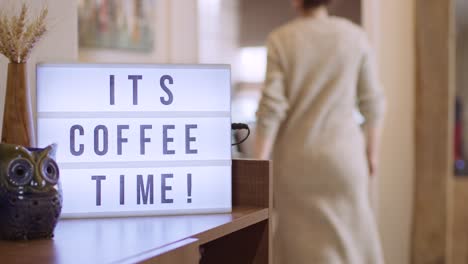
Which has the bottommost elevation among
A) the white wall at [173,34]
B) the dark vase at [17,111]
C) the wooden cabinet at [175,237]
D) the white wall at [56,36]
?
the wooden cabinet at [175,237]

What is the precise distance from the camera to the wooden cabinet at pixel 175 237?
0.84 metres

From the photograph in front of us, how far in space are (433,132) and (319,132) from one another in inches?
60.4

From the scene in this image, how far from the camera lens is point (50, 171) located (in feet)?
3.23

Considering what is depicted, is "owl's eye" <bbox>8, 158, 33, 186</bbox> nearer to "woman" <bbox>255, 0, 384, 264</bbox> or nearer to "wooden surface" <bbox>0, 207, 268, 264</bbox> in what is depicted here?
"wooden surface" <bbox>0, 207, 268, 264</bbox>

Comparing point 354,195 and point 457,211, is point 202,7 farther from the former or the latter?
point 354,195

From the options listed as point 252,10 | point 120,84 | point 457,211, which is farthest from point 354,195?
point 252,10

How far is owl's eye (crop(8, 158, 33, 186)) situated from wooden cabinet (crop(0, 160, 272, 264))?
0.08m

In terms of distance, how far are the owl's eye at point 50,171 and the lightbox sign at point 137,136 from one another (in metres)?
0.15

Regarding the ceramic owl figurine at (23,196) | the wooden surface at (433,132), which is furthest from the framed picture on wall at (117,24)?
the ceramic owl figurine at (23,196)

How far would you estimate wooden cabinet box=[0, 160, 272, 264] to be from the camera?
838mm

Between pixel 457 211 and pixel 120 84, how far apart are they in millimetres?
3826

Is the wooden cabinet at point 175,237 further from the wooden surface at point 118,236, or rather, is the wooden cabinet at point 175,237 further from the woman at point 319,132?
the woman at point 319,132

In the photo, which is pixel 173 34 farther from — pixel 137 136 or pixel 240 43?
pixel 240 43

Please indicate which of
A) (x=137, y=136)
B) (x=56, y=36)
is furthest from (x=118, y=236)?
(x=56, y=36)
